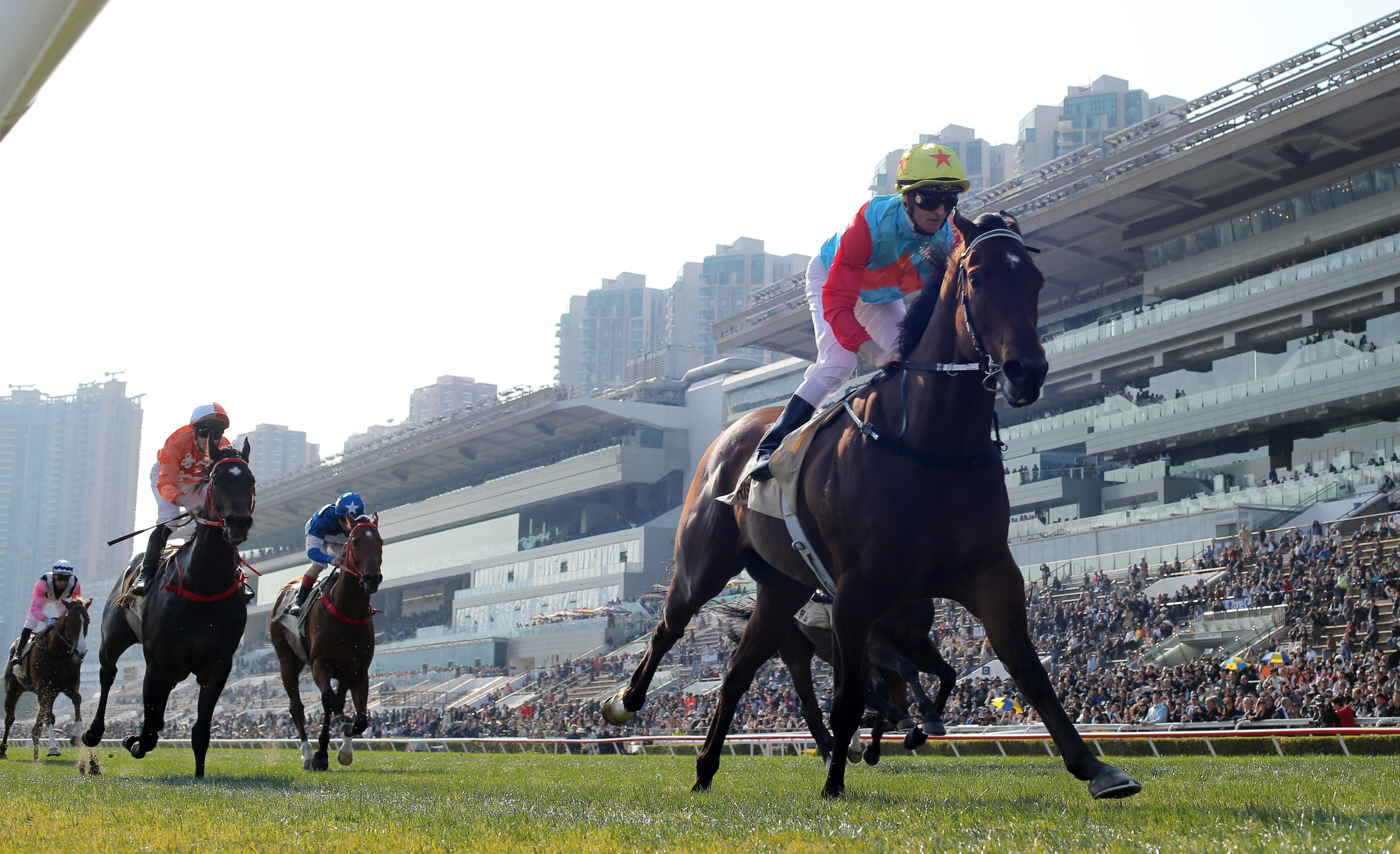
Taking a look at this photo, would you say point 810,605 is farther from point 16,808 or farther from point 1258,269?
point 1258,269

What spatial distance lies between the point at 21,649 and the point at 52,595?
131 cm

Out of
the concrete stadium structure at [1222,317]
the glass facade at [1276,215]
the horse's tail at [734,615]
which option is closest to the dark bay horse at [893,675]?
the horse's tail at [734,615]

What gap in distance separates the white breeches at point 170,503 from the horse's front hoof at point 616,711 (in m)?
3.92

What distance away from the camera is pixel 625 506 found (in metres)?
65.3

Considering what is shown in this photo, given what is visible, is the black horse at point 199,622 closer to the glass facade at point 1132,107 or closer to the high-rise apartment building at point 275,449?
the glass facade at point 1132,107

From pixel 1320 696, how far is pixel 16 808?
15895 millimetres

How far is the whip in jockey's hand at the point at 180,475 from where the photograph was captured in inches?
359

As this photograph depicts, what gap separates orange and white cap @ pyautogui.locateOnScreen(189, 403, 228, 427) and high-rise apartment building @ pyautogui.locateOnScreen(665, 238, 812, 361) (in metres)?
133

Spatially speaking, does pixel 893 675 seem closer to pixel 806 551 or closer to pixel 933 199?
pixel 806 551

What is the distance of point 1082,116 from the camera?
116188mm

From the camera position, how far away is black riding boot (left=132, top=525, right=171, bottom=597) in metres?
9.09

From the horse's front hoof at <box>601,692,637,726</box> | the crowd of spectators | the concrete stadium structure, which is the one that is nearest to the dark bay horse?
the horse's front hoof at <box>601,692,637,726</box>

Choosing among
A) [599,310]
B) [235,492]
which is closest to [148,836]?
[235,492]

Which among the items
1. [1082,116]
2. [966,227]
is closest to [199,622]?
[966,227]
